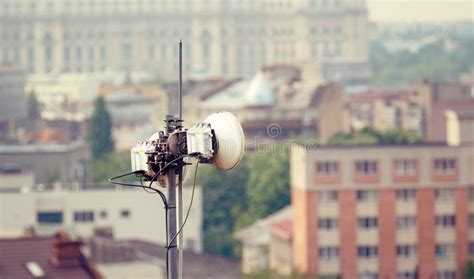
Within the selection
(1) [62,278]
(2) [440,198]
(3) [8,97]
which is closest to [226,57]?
(3) [8,97]

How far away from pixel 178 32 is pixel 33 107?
144ft

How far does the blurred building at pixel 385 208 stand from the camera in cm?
3075

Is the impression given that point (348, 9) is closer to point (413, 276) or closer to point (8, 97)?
point (8, 97)

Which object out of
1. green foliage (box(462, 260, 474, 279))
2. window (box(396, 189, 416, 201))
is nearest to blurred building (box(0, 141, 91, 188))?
window (box(396, 189, 416, 201))

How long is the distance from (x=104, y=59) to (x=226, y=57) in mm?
6584

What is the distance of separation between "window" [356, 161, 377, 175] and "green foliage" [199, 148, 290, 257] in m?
5.69

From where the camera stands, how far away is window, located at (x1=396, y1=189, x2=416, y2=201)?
31484 millimetres

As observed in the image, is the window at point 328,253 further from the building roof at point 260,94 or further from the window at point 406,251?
the building roof at point 260,94

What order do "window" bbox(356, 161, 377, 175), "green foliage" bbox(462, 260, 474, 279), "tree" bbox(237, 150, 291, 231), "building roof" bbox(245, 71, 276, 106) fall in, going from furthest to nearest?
"building roof" bbox(245, 71, 276, 106), "tree" bbox(237, 150, 291, 231), "window" bbox(356, 161, 377, 175), "green foliage" bbox(462, 260, 474, 279)

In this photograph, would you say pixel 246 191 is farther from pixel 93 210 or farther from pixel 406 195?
pixel 406 195

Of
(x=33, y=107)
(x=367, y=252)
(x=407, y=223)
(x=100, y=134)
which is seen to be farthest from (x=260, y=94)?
(x=367, y=252)

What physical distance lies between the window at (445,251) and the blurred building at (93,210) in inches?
122

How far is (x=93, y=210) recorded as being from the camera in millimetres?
Answer: 32156
